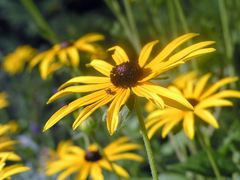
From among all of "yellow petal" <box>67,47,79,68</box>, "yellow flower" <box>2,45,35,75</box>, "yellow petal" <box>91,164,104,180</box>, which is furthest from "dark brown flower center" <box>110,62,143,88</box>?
"yellow flower" <box>2,45,35,75</box>

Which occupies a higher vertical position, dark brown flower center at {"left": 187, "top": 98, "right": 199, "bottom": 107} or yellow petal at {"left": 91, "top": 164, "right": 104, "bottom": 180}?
dark brown flower center at {"left": 187, "top": 98, "right": 199, "bottom": 107}

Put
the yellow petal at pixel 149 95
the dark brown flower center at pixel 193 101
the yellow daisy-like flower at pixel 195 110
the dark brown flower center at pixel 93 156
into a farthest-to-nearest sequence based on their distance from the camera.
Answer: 1. the dark brown flower center at pixel 93 156
2. the dark brown flower center at pixel 193 101
3. the yellow daisy-like flower at pixel 195 110
4. the yellow petal at pixel 149 95

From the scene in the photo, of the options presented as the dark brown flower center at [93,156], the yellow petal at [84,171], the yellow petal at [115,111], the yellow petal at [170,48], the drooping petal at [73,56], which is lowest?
the yellow petal at [84,171]

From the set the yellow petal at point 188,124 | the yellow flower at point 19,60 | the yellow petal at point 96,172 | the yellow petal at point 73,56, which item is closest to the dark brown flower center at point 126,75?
the yellow petal at point 188,124

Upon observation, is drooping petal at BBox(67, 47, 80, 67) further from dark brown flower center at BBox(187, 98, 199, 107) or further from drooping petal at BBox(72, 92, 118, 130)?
drooping petal at BBox(72, 92, 118, 130)

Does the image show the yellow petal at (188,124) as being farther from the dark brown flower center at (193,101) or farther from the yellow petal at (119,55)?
the yellow petal at (119,55)

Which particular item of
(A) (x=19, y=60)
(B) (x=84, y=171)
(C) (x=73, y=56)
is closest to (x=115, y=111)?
(B) (x=84, y=171)

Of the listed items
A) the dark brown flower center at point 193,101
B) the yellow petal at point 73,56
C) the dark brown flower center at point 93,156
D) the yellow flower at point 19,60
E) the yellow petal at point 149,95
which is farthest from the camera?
the yellow flower at point 19,60

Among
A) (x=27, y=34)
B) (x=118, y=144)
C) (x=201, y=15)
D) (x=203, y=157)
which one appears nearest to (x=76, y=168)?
(x=118, y=144)
